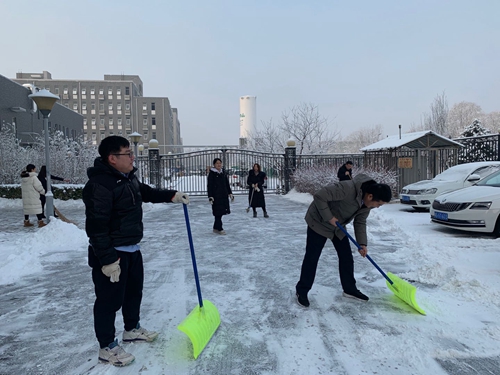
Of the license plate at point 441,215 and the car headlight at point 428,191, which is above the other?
the car headlight at point 428,191

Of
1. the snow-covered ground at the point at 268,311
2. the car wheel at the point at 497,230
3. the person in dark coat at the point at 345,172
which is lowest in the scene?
the snow-covered ground at the point at 268,311

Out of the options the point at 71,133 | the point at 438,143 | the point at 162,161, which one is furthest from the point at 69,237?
the point at 71,133

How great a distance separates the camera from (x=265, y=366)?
113 inches

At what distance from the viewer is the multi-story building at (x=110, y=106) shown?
83.4 m

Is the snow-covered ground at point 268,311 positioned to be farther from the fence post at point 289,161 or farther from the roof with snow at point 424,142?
the fence post at point 289,161

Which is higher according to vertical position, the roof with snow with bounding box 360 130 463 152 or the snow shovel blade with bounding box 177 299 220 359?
the roof with snow with bounding box 360 130 463 152

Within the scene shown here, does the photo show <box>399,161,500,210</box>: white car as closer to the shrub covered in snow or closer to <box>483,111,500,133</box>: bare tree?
the shrub covered in snow

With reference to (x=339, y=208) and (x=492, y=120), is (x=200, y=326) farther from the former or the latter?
(x=492, y=120)

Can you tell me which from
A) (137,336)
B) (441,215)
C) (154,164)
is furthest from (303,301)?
(154,164)

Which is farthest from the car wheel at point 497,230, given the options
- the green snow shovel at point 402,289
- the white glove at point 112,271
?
the white glove at point 112,271

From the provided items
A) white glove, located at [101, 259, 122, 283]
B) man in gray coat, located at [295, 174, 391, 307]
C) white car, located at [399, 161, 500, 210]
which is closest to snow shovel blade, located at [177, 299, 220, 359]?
white glove, located at [101, 259, 122, 283]

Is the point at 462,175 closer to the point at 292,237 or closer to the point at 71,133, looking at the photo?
the point at 292,237

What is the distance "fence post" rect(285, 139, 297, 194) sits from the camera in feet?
60.6

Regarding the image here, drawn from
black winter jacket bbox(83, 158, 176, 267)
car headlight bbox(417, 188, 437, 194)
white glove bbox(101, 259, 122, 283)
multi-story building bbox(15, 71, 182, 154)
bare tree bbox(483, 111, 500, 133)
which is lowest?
white glove bbox(101, 259, 122, 283)
